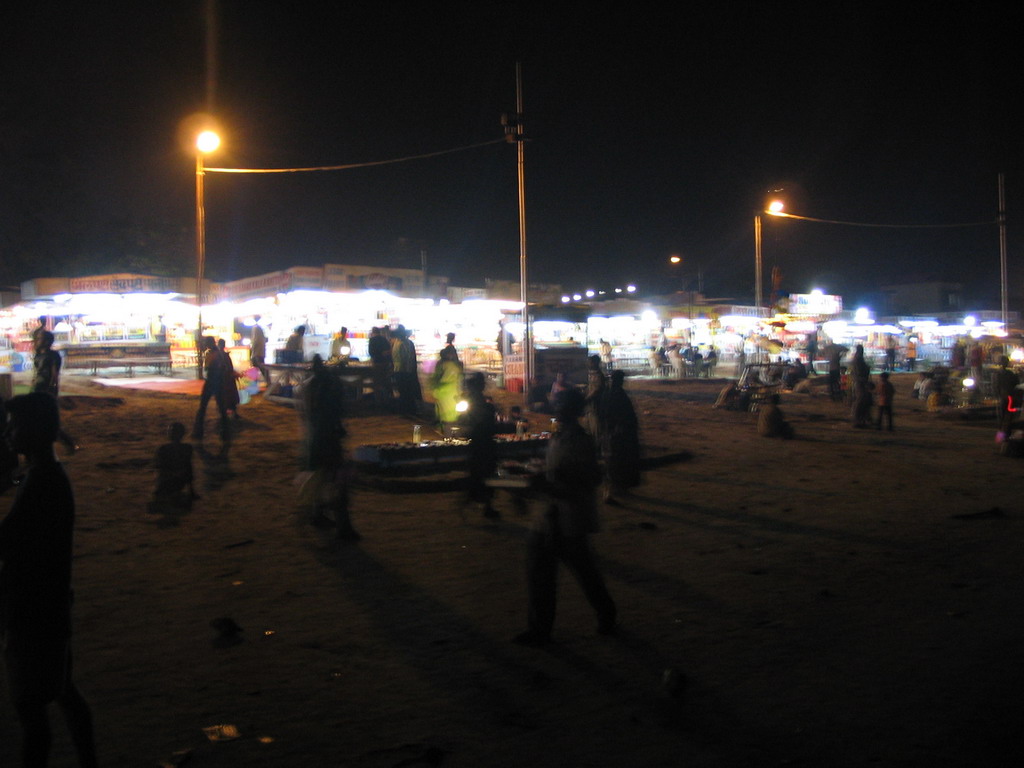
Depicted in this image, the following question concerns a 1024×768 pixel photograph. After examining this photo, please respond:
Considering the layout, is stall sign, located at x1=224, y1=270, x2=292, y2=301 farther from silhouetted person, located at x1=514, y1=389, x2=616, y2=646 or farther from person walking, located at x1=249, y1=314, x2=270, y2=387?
silhouetted person, located at x1=514, y1=389, x2=616, y2=646

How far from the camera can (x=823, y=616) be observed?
6.13m

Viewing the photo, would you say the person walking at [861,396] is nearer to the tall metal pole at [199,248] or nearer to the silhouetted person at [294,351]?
the silhouetted person at [294,351]

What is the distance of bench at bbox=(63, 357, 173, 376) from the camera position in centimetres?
2500

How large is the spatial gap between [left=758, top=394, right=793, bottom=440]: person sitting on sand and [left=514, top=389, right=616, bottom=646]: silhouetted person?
11687mm

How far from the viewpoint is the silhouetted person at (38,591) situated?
324 cm

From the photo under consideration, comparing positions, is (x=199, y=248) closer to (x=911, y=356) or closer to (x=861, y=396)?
(x=861, y=396)

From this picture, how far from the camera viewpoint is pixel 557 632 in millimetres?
5820

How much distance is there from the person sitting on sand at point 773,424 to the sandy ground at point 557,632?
5.10 m

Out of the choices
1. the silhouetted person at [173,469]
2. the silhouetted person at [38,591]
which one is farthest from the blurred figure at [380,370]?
the silhouetted person at [38,591]

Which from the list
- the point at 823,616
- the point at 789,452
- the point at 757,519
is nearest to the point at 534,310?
the point at 789,452

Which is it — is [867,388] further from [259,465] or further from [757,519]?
[259,465]

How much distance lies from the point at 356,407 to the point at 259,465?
526 cm

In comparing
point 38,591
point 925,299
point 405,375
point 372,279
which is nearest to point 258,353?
point 405,375

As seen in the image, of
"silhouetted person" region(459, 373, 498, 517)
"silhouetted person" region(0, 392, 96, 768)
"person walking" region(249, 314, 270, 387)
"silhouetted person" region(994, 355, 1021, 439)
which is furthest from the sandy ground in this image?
"person walking" region(249, 314, 270, 387)
